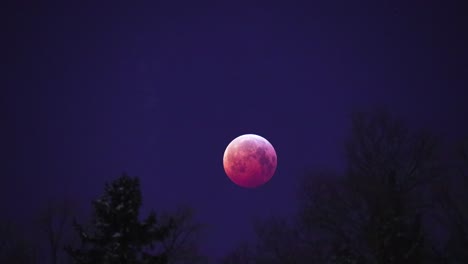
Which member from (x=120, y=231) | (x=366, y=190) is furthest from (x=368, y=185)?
(x=120, y=231)

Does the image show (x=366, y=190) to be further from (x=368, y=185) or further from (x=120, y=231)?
(x=120, y=231)

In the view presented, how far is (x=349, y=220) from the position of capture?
61.9 feet

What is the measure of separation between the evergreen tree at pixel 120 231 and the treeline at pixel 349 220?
24 millimetres

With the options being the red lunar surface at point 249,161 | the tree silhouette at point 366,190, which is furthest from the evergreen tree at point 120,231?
the red lunar surface at point 249,161

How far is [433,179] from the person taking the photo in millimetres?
19156

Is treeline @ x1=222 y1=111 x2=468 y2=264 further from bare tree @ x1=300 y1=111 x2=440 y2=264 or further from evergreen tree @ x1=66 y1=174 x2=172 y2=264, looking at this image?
evergreen tree @ x1=66 y1=174 x2=172 y2=264

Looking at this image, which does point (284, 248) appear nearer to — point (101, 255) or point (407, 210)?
point (407, 210)

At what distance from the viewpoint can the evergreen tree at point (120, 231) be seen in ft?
32.2

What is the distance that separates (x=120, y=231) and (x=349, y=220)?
12036mm

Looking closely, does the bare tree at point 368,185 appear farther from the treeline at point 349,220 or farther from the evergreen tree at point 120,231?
the evergreen tree at point 120,231

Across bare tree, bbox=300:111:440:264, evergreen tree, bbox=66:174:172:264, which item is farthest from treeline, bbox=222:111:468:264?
evergreen tree, bbox=66:174:172:264

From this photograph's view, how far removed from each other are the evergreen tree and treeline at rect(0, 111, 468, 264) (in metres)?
0.02

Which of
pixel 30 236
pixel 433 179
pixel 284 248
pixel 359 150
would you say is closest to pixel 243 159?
pixel 284 248

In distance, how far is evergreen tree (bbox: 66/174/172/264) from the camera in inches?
387
